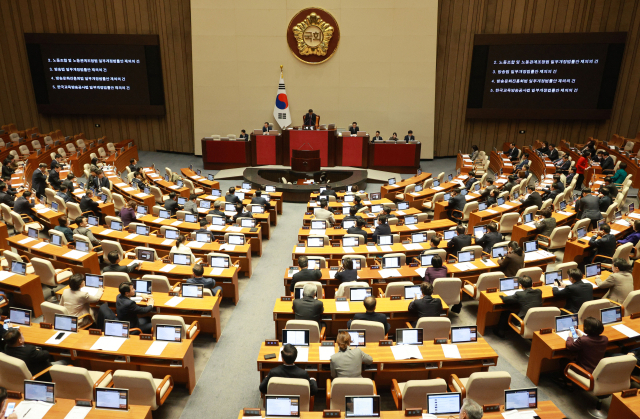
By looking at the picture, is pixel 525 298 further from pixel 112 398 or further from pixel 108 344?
pixel 108 344

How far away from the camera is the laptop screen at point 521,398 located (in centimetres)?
458

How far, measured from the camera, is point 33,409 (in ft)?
15.0

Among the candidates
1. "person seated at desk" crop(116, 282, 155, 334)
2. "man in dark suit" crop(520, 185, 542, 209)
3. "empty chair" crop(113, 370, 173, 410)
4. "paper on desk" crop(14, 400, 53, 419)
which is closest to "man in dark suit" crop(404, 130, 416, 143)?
"man in dark suit" crop(520, 185, 542, 209)

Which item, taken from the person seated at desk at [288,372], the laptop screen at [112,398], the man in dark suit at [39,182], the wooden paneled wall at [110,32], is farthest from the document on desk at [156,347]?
the wooden paneled wall at [110,32]

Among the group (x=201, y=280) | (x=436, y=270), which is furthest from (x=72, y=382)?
(x=436, y=270)

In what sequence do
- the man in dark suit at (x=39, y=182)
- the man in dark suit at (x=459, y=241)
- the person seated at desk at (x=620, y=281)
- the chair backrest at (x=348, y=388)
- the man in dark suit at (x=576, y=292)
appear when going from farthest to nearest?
the man in dark suit at (x=39, y=182) < the man in dark suit at (x=459, y=241) < the person seated at desk at (x=620, y=281) < the man in dark suit at (x=576, y=292) < the chair backrest at (x=348, y=388)

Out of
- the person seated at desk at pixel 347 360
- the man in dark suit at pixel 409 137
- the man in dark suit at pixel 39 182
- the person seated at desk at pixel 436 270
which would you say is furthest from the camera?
the man in dark suit at pixel 409 137

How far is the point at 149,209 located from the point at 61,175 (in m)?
4.61

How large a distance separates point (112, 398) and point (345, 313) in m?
3.18

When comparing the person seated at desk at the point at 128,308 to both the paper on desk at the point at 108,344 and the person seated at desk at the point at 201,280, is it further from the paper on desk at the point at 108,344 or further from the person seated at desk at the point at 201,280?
the person seated at desk at the point at 201,280

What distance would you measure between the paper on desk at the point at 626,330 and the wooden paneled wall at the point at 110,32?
18.9m

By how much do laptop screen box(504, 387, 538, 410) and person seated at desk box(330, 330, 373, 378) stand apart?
58.6 inches

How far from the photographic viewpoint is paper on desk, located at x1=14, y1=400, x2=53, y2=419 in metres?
4.50

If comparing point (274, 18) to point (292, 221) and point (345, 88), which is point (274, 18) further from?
point (292, 221)
